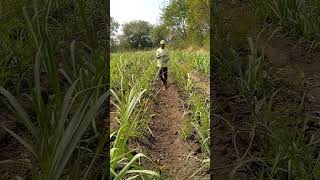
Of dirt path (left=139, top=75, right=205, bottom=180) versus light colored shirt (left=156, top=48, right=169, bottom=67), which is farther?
light colored shirt (left=156, top=48, right=169, bottom=67)

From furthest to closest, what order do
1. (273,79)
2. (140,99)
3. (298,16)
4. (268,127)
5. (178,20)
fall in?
(178,20) < (298,16) < (140,99) < (273,79) < (268,127)

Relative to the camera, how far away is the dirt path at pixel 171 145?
172 cm

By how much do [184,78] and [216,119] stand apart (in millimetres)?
1128

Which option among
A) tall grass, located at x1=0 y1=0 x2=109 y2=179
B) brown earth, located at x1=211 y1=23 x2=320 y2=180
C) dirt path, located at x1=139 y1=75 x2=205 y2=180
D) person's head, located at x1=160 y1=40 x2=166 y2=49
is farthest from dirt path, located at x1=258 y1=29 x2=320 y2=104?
tall grass, located at x1=0 y1=0 x2=109 y2=179

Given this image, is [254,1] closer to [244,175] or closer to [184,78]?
[184,78]

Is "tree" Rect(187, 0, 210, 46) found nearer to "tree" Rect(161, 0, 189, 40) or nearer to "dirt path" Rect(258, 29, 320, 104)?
"tree" Rect(161, 0, 189, 40)

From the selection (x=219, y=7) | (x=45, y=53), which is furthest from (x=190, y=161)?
(x=219, y=7)

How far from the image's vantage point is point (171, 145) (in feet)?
6.56

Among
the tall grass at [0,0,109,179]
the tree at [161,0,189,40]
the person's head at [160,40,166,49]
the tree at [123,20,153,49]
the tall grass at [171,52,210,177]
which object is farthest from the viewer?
the tree at [161,0,189,40]

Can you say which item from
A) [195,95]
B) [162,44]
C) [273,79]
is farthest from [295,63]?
[162,44]

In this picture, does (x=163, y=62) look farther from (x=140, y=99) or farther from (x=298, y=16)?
(x=298, y=16)

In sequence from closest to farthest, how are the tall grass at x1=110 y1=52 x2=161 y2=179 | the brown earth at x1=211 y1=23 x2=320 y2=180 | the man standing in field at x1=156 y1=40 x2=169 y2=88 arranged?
the tall grass at x1=110 y1=52 x2=161 y2=179
the brown earth at x1=211 y1=23 x2=320 y2=180
the man standing in field at x1=156 y1=40 x2=169 y2=88

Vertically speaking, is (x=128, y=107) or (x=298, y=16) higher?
(x=298, y=16)

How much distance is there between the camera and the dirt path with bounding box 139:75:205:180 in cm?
172
